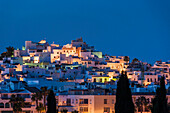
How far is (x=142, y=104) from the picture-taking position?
70312 millimetres

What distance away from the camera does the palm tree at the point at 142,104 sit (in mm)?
70125

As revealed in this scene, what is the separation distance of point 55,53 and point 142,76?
18.6 metres

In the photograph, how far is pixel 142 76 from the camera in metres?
99.9

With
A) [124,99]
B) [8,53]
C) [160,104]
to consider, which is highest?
[8,53]

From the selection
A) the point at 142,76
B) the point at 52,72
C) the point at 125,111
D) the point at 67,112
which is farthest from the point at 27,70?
the point at 125,111

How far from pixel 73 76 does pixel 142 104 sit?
27.2m

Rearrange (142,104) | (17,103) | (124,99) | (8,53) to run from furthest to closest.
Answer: (8,53), (142,104), (17,103), (124,99)

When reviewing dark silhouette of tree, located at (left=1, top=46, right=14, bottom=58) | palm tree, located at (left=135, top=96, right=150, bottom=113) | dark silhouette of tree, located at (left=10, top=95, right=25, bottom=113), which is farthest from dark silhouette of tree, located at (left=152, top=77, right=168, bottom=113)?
dark silhouette of tree, located at (left=1, top=46, right=14, bottom=58)

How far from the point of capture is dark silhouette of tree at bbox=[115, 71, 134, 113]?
55406 mm

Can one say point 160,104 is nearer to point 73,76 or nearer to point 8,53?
point 73,76

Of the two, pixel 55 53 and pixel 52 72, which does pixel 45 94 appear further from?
pixel 55 53

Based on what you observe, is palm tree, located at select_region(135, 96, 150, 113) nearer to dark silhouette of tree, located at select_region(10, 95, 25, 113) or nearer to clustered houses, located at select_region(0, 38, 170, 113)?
clustered houses, located at select_region(0, 38, 170, 113)

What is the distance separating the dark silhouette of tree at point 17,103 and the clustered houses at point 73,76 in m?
1.20

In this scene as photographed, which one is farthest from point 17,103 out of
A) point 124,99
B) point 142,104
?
point 124,99
